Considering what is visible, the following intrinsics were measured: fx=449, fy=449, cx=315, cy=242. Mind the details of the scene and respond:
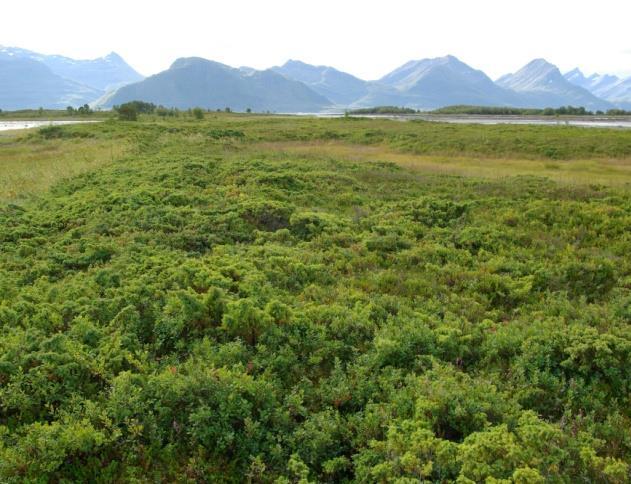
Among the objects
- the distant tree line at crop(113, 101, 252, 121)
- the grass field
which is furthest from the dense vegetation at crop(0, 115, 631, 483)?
the distant tree line at crop(113, 101, 252, 121)

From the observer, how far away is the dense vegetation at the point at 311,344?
5.73 metres

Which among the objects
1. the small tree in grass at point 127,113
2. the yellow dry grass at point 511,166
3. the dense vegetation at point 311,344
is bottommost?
the dense vegetation at point 311,344

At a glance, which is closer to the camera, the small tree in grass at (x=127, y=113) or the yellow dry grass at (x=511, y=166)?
the yellow dry grass at (x=511, y=166)

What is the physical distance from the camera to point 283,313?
28.5 feet

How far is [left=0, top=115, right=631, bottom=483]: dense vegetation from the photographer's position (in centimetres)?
573

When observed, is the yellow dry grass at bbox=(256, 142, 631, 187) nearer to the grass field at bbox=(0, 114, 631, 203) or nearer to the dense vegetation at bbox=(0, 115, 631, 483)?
the grass field at bbox=(0, 114, 631, 203)

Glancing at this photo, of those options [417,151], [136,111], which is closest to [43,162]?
[417,151]

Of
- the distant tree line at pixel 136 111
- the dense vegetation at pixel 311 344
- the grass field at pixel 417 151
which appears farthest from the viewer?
the distant tree line at pixel 136 111

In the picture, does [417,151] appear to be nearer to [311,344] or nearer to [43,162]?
[43,162]

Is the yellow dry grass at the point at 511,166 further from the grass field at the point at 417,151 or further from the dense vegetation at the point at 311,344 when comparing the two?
the dense vegetation at the point at 311,344

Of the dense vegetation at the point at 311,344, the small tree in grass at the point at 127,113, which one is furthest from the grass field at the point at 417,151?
the small tree in grass at the point at 127,113

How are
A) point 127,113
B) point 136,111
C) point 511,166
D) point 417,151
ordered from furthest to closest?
1. point 136,111
2. point 127,113
3. point 417,151
4. point 511,166

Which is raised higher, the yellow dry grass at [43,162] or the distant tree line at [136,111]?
the distant tree line at [136,111]

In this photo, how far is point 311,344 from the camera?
26.7ft
